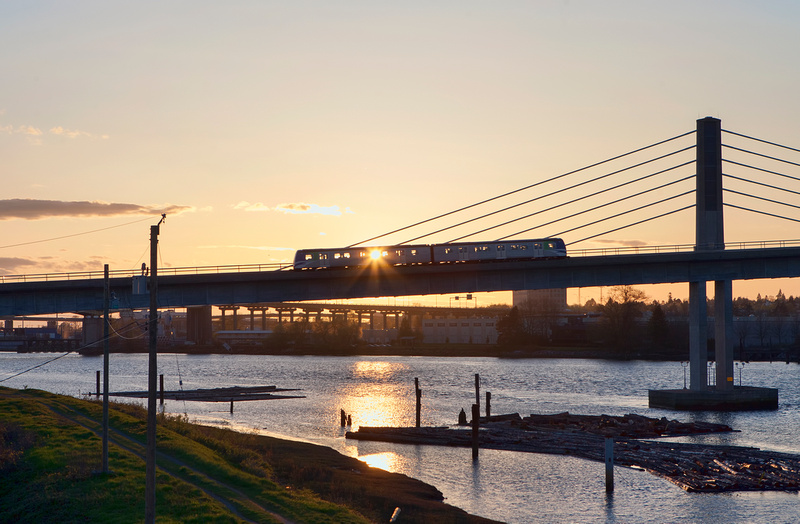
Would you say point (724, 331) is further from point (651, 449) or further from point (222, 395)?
point (222, 395)

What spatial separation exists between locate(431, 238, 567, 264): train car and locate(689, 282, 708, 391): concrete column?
14.0 m

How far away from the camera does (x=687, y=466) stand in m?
47.1

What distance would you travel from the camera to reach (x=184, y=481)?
3228 cm

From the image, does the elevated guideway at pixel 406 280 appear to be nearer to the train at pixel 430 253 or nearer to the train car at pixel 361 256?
the train at pixel 430 253

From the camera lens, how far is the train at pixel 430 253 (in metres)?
69.6

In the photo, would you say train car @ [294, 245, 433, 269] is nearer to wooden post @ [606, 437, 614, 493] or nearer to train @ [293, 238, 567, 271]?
train @ [293, 238, 567, 271]

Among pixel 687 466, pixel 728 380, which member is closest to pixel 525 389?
pixel 728 380

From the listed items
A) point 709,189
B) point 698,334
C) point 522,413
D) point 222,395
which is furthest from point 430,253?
point 222,395

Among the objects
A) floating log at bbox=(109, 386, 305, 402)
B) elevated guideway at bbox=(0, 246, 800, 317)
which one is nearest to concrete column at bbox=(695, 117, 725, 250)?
elevated guideway at bbox=(0, 246, 800, 317)

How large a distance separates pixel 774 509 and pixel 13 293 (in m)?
51.8

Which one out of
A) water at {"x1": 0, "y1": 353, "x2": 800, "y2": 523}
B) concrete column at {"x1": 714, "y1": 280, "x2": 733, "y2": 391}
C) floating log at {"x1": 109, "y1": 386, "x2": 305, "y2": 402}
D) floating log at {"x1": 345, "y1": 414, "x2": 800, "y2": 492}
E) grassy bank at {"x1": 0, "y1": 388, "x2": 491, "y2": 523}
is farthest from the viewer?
floating log at {"x1": 109, "y1": 386, "x2": 305, "y2": 402}

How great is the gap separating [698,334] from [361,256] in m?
31.9

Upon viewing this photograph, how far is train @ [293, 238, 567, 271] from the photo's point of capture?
228 feet

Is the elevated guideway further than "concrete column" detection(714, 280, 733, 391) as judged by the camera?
No
